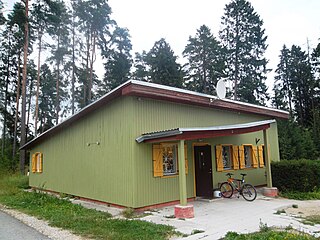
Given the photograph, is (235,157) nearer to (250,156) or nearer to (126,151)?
(250,156)

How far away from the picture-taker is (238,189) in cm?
955

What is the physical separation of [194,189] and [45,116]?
85.4 feet

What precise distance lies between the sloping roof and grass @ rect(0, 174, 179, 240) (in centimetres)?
321

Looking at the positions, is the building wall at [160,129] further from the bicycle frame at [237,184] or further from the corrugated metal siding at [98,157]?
the bicycle frame at [237,184]

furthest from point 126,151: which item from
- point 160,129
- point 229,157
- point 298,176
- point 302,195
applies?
point 298,176

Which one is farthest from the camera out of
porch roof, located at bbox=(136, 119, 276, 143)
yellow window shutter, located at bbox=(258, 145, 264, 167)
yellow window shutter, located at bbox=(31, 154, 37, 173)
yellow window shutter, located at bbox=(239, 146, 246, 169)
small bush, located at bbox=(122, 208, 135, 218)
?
yellow window shutter, located at bbox=(31, 154, 37, 173)

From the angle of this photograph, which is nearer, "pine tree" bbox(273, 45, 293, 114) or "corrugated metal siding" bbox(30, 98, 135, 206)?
"corrugated metal siding" bbox(30, 98, 135, 206)

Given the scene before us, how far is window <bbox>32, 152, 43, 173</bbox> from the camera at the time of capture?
45.8ft

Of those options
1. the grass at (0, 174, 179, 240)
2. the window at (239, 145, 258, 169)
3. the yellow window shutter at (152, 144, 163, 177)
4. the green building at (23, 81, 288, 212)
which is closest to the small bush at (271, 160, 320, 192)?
the green building at (23, 81, 288, 212)

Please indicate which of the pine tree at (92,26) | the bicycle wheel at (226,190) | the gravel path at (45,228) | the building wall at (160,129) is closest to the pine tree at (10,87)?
the pine tree at (92,26)

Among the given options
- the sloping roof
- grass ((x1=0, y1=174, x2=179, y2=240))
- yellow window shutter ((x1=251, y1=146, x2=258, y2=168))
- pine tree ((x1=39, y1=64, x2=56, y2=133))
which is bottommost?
grass ((x1=0, y1=174, x2=179, y2=240))

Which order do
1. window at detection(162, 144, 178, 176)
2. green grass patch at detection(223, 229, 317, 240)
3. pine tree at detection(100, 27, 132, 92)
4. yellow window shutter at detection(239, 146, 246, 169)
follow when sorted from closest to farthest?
green grass patch at detection(223, 229, 317, 240) → window at detection(162, 144, 178, 176) → yellow window shutter at detection(239, 146, 246, 169) → pine tree at detection(100, 27, 132, 92)

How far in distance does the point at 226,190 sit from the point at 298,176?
2741 millimetres

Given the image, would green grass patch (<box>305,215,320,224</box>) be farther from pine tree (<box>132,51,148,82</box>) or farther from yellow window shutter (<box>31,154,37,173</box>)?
pine tree (<box>132,51,148,82</box>)
